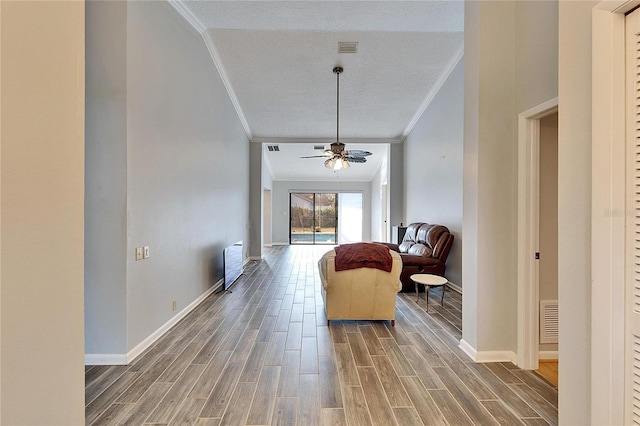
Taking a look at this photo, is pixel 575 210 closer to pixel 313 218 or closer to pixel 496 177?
pixel 496 177

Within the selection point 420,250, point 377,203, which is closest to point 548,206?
point 420,250

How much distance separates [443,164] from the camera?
5.18m

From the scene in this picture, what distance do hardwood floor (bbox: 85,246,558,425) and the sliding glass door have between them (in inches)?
333

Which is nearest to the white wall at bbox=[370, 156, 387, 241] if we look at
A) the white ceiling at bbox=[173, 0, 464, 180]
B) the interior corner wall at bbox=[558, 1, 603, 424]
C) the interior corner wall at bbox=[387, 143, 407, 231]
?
the interior corner wall at bbox=[387, 143, 407, 231]

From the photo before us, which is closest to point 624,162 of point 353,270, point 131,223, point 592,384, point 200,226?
point 592,384

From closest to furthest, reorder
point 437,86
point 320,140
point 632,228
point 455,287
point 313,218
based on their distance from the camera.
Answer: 1. point 632,228
2. point 455,287
3. point 437,86
4. point 320,140
5. point 313,218

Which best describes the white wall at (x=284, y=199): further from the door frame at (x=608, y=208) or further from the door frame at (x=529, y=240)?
the door frame at (x=608, y=208)

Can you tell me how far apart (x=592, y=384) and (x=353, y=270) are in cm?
207

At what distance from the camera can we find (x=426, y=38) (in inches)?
163

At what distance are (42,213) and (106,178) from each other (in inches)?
58.9

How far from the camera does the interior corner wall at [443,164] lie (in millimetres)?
4609

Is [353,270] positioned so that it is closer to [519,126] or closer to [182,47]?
[519,126]

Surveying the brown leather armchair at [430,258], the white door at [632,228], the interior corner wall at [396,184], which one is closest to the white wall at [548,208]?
the white door at [632,228]

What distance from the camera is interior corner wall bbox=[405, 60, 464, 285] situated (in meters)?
Answer: 4.61
